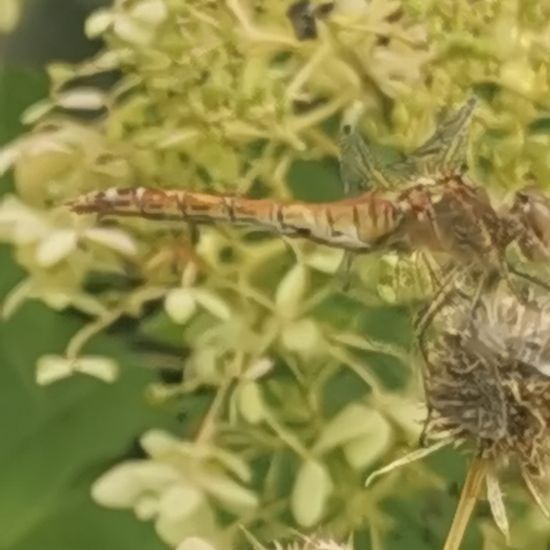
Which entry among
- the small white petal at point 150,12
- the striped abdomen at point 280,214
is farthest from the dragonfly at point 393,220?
the small white petal at point 150,12

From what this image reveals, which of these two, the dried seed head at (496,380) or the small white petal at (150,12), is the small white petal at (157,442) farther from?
the small white petal at (150,12)

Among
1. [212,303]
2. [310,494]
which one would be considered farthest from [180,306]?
[310,494]

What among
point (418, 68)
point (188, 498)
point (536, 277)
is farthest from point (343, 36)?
point (188, 498)

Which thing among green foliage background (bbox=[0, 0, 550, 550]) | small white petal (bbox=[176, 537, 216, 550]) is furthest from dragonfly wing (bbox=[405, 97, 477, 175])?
small white petal (bbox=[176, 537, 216, 550])

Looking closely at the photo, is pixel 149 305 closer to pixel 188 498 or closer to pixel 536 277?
pixel 188 498

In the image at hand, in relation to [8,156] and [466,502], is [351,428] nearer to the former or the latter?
[466,502]
